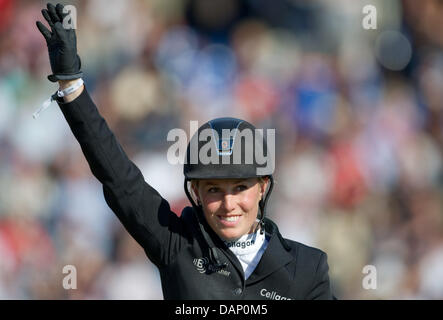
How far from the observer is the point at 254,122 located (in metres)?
6.18

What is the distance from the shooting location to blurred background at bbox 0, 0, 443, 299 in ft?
19.4

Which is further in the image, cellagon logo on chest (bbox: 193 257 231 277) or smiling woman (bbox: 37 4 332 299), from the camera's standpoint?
cellagon logo on chest (bbox: 193 257 231 277)

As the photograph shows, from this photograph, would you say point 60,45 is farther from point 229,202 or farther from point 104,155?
point 229,202

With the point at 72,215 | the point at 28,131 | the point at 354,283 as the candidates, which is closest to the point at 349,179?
the point at 354,283

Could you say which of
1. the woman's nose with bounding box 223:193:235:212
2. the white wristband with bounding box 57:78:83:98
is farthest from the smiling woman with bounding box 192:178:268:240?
the white wristband with bounding box 57:78:83:98

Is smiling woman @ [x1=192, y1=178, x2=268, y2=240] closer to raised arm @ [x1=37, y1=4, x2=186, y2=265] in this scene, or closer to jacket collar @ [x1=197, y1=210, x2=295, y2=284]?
jacket collar @ [x1=197, y1=210, x2=295, y2=284]

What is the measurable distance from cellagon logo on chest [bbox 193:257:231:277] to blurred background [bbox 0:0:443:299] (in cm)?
303

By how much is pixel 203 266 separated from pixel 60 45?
103cm

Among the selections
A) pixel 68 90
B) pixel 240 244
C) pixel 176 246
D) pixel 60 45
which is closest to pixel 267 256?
pixel 240 244

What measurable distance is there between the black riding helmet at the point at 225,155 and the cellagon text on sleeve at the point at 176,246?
0.22 ft

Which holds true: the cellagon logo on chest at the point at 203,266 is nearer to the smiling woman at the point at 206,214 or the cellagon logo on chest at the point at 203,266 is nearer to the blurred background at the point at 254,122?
the smiling woman at the point at 206,214

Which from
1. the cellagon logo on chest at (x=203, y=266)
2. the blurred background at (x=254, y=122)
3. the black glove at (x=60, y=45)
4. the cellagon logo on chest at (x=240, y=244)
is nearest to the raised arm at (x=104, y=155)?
the black glove at (x=60, y=45)

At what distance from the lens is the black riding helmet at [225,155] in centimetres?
288
